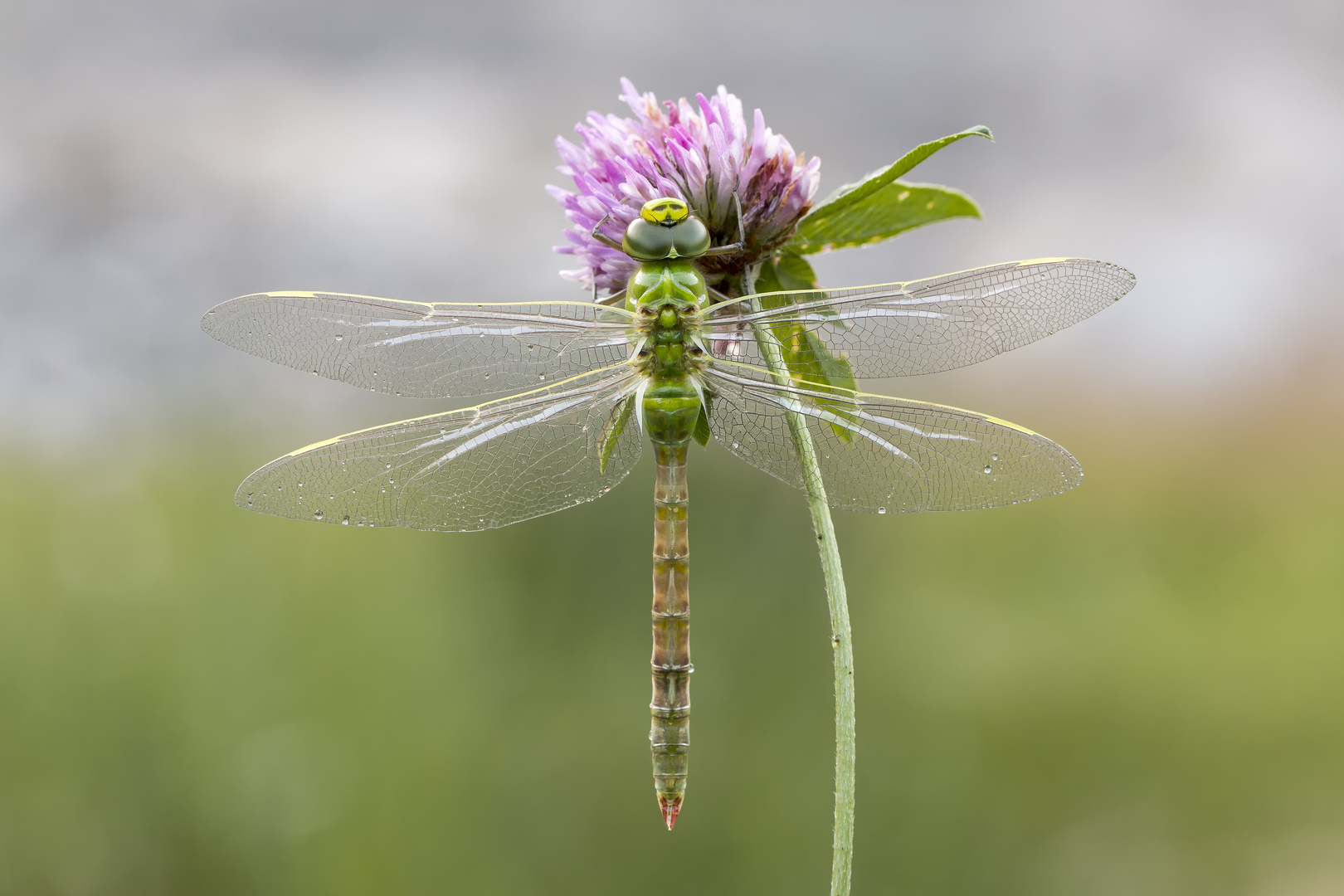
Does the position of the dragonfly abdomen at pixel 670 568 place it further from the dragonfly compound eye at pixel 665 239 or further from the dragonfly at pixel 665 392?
the dragonfly compound eye at pixel 665 239

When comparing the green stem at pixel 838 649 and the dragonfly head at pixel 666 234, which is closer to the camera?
the green stem at pixel 838 649

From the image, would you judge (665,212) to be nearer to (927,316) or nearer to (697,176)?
(697,176)

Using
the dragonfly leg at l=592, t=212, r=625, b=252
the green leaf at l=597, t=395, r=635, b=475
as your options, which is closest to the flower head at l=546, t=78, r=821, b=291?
the dragonfly leg at l=592, t=212, r=625, b=252

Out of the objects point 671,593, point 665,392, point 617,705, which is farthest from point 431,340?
point 617,705

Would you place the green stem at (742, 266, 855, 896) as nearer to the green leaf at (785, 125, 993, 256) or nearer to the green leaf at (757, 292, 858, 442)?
the green leaf at (757, 292, 858, 442)

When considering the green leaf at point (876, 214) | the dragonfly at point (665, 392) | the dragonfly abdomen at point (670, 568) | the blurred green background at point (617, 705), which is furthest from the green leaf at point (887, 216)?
the blurred green background at point (617, 705)

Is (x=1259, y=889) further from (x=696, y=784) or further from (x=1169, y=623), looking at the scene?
(x=696, y=784)
